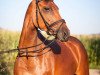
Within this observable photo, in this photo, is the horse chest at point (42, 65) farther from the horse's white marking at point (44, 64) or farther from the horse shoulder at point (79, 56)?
the horse shoulder at point (79, 56)

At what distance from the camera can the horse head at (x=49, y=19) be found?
4904mm

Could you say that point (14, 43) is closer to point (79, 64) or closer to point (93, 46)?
point (93, 46)

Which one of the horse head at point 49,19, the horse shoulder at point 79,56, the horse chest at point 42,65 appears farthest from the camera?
the horse shoulder at point 79,56

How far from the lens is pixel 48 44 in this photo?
5.46 metres

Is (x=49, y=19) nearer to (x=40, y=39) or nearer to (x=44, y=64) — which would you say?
(x=40, y=39)

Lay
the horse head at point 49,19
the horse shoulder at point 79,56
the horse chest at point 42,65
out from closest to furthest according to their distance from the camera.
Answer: the horse head at point 49,19 < the horse chest at point 42,65 < the horse shoulder at point 79,56

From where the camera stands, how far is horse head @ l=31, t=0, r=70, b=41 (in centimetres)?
490

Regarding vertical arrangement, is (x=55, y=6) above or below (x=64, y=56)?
above

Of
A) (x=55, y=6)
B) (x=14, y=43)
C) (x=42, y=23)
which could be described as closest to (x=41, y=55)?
(x=42, y=23)

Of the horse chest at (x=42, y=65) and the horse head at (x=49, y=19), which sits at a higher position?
the horse head at (x=49, y=19)

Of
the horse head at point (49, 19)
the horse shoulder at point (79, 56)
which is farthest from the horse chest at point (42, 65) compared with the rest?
the horse shoulder at point (79, 56)

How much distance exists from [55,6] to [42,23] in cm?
39

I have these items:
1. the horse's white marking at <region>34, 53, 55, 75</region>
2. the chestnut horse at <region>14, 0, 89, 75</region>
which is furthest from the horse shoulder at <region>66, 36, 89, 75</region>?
the horse's white marking at <region>34, 53, 55, 75</region>

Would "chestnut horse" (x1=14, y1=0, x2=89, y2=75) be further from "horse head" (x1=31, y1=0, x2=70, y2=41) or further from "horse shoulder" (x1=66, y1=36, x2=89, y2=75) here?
"horse shoulder" (x1=66, y1=36, x2=89, y2=75)
